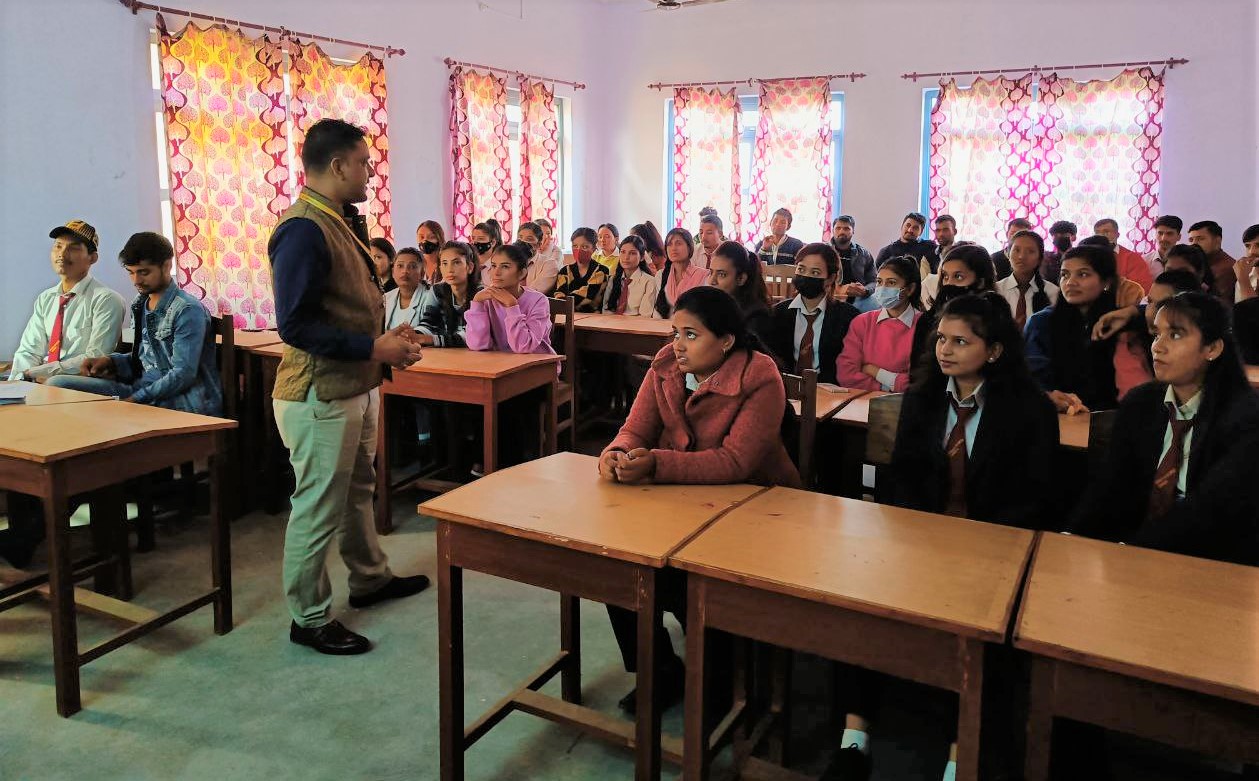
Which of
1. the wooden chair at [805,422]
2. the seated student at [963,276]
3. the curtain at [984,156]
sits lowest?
the wooden chair at [805,422]

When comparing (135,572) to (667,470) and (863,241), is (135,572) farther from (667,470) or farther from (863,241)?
(863,241)

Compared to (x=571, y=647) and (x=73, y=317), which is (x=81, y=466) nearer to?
(x=571, y=647)

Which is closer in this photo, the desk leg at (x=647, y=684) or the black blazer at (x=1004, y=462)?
the desk leg at (x=647, y=684)

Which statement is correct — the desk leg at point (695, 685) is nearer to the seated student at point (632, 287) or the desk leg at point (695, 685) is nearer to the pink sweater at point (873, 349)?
the pink sweater at point (873, 349)

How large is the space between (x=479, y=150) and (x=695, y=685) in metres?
6.44

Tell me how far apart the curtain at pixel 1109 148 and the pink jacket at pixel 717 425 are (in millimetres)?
6150

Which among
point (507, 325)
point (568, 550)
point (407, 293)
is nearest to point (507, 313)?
point (507, 325)

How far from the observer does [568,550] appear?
1.76 meters

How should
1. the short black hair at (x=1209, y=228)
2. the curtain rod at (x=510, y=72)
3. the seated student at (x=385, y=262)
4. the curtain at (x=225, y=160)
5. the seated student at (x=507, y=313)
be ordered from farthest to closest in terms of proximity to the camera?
1. the curtain rod at (x=510, y=72)
2. the short black hair at (x=1209, y=228)
3. the curtain at (x=225, y=160)
4. the seated student at (x=385, y=262)
5. the seated student at (x=507, y=313)

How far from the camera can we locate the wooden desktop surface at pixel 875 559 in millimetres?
1439

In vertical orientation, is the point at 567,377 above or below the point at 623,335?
below

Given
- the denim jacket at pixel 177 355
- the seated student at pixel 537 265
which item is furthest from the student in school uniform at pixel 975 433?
the seated student at pixel 537 265

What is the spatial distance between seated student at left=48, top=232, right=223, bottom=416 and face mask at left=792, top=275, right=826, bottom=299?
239 cm

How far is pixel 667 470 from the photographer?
2.11 meters
